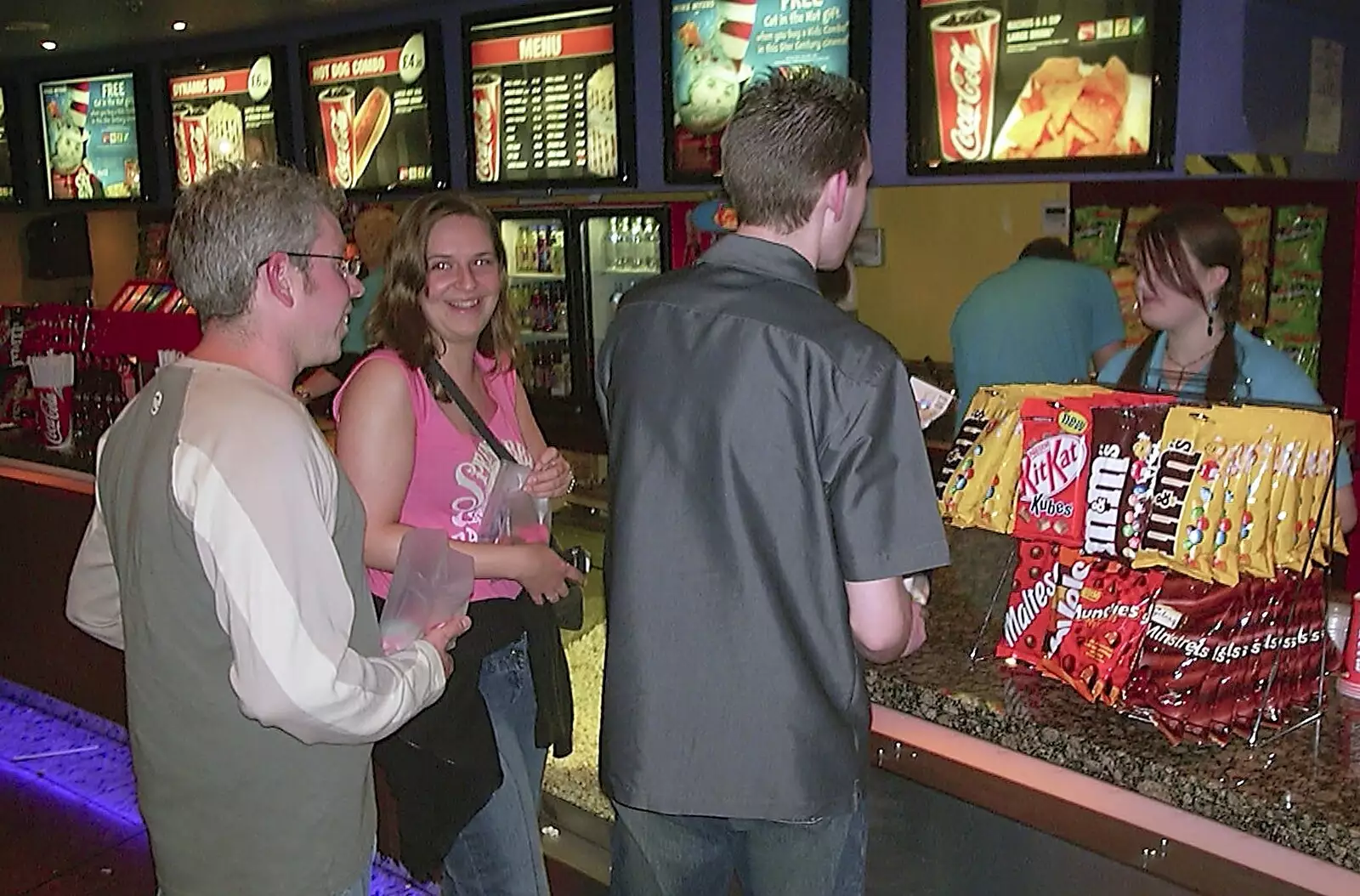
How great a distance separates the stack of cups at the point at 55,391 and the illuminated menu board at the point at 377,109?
116cm

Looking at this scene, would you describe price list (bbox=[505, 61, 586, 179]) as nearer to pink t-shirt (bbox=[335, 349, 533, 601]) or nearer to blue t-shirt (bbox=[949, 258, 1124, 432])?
blue t-shirt (bbox=[949, 258, 1124, 432])

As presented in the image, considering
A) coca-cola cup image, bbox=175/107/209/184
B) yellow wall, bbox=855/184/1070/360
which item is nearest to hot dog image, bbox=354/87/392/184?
coca-cola cup image, bbox=175/107/209/184

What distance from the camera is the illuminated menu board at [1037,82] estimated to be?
296 centimetres

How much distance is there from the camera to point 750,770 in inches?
59.8

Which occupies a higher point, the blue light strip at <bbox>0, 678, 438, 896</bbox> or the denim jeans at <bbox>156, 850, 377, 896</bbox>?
the denim jeans at <bbox>156, 850, 377, 896</bbox>

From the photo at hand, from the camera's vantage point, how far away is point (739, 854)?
165 centimetres

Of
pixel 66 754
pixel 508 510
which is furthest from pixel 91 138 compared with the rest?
pixel 508 510

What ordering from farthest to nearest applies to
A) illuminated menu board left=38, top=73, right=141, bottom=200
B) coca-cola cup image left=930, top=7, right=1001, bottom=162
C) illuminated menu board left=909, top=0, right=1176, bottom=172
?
illuminated menu board left=38, top=73, right=141, bottom=200 → coca-cola cup image left=930, top=7, right=1001, bottom=162 → illuminated menu board left=909, top=0, right=1176, bottom=172

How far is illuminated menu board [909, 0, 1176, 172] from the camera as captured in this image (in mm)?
2963

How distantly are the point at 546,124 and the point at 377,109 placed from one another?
783 millimetres

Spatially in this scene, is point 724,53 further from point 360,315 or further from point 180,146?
point 180,146

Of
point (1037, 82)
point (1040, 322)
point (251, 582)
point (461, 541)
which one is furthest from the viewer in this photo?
point (1040, 322)

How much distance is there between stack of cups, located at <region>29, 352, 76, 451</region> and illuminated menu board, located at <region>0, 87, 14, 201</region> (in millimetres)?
2534

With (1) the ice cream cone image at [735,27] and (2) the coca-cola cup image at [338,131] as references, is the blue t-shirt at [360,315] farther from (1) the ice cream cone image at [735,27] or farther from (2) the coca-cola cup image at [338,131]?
(1) the ice cream cone image at [735,27]
